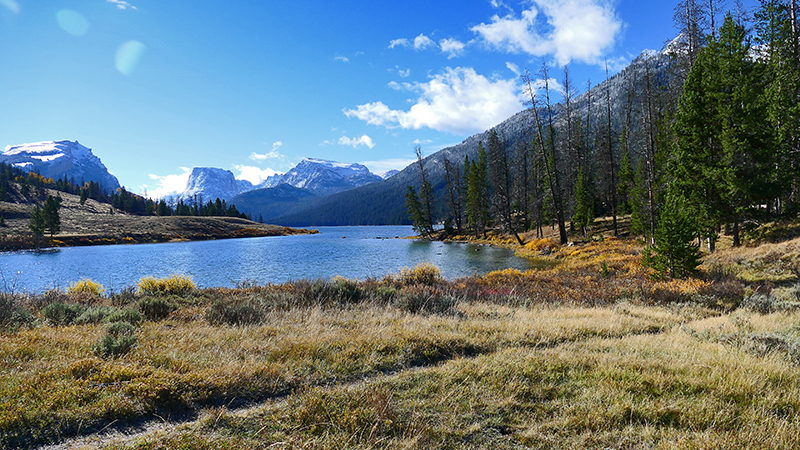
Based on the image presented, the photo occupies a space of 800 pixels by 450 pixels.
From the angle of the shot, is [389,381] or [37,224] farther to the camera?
[37,224]

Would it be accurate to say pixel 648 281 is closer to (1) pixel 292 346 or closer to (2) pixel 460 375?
(2) pixel 460 375

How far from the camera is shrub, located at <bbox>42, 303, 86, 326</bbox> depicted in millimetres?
7775

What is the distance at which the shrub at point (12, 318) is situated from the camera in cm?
656

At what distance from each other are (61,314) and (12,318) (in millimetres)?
1000

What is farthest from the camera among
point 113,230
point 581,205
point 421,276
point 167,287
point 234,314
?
point 113,230

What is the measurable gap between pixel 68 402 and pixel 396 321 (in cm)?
586

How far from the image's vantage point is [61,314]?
8008mm

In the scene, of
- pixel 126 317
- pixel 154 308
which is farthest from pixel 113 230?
pixel 126 317

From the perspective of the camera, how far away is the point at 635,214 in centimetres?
3047

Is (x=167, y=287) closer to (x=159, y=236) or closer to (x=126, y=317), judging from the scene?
(x=126, y=317)

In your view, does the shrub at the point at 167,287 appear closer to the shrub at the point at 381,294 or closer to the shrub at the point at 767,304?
the shrub at the point at 381,294

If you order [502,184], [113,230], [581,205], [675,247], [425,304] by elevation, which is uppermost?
[502,184]

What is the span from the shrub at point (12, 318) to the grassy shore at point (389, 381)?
0.04m

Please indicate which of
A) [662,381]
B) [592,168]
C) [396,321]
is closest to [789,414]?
[662,381]
